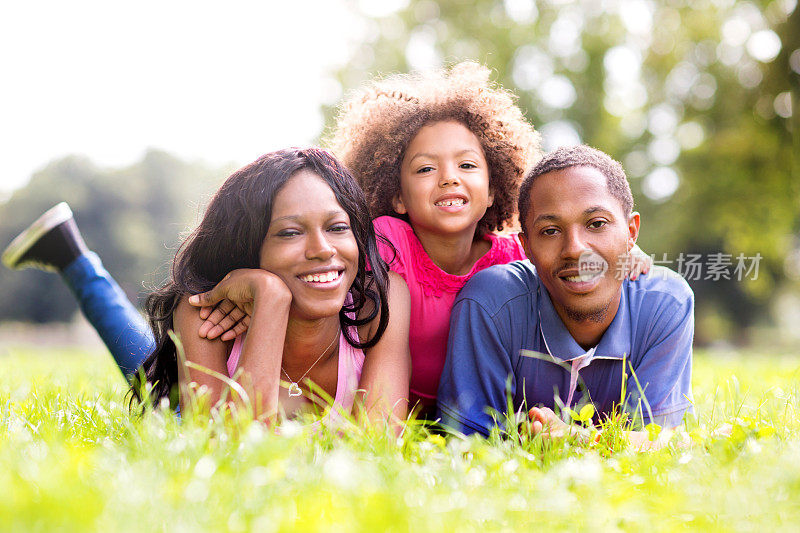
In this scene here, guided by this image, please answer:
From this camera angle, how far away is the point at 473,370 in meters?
3.04

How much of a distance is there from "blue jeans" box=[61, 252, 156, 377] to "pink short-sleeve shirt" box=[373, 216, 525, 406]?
1.63 meters

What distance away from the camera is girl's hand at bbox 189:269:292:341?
2949 millimetres

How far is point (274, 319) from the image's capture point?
114 inches

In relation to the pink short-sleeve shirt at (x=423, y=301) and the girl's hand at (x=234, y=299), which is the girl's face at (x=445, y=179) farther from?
the girl's hand at (x=234, y=299)

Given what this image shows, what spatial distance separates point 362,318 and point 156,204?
4147 cm

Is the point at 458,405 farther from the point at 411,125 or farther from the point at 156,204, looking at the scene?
the point at 156,204

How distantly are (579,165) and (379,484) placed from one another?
1909mm

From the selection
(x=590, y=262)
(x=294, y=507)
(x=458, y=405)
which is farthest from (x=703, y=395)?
(x=294, y=507)

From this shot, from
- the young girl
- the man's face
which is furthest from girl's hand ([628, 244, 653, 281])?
the man's face

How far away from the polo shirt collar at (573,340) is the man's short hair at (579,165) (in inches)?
18.5

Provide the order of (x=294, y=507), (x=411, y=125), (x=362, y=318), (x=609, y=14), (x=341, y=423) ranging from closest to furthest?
(x=294, y=507)
(x=341, y=423)
(x=362, y=318)
(x=411, y=125)
(x=609, y=14)

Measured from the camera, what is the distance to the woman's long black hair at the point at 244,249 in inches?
124

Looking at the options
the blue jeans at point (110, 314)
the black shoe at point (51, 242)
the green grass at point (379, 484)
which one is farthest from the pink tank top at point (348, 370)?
the black shoe at point (51, 242)

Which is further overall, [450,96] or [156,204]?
[156,204]
